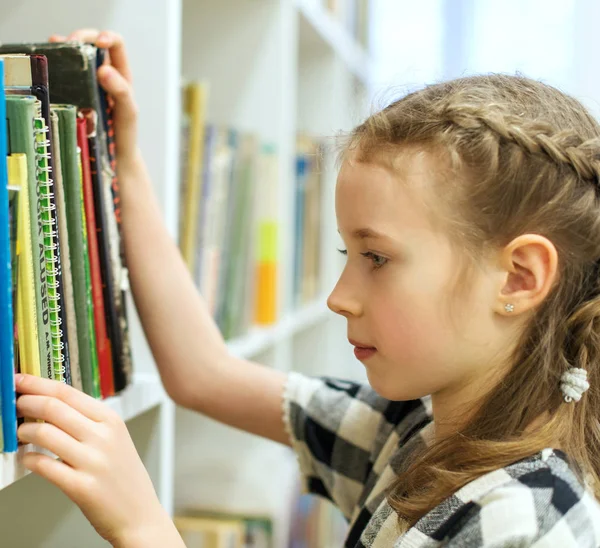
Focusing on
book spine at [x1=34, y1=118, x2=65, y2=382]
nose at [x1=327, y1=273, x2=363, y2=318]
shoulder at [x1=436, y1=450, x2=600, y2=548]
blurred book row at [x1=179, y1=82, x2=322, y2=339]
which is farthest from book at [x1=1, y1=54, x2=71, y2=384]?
blurred book row at [x1=179, y1=82, x2=322, y2=339]

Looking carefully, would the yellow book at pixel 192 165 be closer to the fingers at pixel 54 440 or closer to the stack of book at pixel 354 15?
the fingers at pixel 54 440

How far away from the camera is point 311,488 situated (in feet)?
3.30

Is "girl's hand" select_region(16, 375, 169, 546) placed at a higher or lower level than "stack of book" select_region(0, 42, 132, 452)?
lower

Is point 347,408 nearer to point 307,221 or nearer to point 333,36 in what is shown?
point 307,221

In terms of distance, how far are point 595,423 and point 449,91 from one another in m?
0.34

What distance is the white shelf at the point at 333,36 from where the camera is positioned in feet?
5.13

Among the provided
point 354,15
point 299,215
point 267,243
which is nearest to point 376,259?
point 267,243

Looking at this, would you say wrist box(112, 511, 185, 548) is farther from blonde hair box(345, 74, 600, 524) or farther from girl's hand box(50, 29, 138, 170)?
girl's hand box(50, 29, 138, 170)

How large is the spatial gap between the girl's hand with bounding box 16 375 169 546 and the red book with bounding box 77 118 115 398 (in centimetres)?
11

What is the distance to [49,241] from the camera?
598mm

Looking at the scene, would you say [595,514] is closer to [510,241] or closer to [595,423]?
[595,423]

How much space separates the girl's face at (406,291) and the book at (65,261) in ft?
0.78

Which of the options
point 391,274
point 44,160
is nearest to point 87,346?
point 44,160

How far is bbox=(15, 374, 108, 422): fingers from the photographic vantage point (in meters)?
0.58
